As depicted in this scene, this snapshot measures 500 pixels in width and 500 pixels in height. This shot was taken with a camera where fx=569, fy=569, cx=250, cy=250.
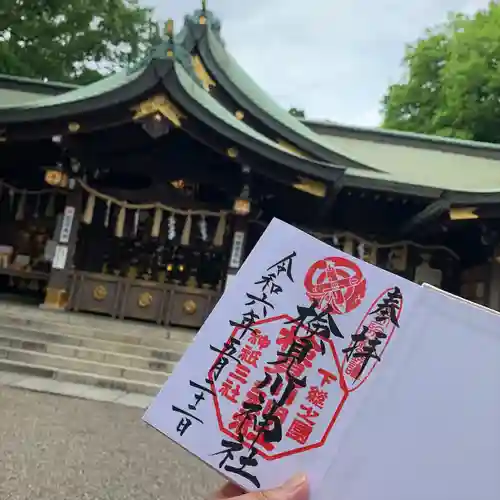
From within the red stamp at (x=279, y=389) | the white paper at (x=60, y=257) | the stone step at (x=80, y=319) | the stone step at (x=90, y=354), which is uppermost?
the red stamp at (x=279, y=389)

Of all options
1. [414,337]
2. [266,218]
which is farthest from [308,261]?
[266,218]

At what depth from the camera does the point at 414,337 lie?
43.6 inches

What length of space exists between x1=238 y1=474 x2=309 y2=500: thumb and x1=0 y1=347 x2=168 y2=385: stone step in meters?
5.93

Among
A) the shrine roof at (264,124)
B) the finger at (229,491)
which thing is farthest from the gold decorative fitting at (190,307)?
the finger at (229,491)

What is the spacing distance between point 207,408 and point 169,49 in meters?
8.63

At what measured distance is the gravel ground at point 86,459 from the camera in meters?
3.27

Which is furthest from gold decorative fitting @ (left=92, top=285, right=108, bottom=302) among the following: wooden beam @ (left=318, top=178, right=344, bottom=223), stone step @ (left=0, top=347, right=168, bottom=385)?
wooden beam @ (left=318, top=178, right=344, bottom=223)

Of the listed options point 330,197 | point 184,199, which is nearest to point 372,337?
point 330,197

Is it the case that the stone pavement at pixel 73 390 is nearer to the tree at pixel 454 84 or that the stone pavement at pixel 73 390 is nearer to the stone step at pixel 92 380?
the stone step at pixel 92 380

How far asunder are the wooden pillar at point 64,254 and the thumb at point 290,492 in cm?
891

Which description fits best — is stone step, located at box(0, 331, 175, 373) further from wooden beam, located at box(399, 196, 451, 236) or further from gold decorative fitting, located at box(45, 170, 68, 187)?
wooden beam, located at box(399, 196, 451, 236)

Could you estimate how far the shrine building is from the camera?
28.9 ft

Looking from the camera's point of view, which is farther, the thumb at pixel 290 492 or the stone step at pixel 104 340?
the stone step at pixel 104 340

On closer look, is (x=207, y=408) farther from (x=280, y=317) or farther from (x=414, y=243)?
(x=414, y=243)
